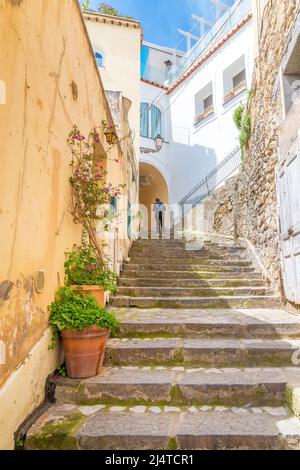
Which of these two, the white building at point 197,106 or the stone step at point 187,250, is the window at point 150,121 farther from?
the stone step at point 187,250

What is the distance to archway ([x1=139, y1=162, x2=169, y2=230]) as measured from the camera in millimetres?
14373

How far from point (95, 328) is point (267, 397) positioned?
4.97 feet

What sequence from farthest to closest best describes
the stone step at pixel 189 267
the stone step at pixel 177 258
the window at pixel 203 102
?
the window at pixel 203 102
the stone step at pixel 177 258
the stone step at pixel 189 267

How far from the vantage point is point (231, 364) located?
2.86 m

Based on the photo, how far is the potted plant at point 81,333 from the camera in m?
2.49

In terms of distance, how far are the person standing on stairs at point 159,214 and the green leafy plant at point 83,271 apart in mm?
9209

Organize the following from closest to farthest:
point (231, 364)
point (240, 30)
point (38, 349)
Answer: point (38, 349) → point (231, 364) → point (240, 30)

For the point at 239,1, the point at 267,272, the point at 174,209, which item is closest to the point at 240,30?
the point at 239,1

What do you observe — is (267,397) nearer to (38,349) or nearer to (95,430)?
(95,430)

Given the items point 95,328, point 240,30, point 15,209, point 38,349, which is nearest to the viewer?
point 15,209

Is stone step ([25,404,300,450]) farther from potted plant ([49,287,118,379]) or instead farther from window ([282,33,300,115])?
window ([282,33,300,115])

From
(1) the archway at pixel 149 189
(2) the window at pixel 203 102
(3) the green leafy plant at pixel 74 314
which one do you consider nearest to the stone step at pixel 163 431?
(3) the green leafy plant at pixel 74 314

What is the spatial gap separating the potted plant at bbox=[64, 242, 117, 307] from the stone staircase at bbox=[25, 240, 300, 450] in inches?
23.6

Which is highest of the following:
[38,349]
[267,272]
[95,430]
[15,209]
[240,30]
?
[240,30]
